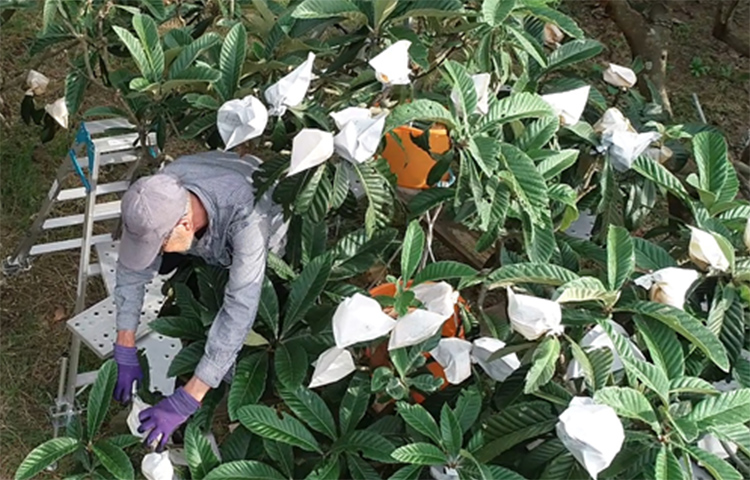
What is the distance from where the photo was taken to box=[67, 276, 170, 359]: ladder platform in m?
2.52

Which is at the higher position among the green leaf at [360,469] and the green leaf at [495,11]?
the green leaf at [495,11]

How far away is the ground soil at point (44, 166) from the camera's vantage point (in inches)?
A: 113

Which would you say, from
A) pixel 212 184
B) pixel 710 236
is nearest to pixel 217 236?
pixel 212 184

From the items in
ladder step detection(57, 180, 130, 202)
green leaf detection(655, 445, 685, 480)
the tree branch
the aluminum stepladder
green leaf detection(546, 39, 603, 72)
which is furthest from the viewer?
the tree branch

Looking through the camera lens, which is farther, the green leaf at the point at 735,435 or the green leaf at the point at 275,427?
the green leaf at the point at 275,427

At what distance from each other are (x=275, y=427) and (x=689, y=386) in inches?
32.0

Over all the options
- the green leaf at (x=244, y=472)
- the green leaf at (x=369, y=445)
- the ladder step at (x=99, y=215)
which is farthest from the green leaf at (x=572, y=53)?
the ladder step at (x=99, y=215)

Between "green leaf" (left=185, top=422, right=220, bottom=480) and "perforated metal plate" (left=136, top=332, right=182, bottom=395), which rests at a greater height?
"green leaf" (left=185, top=422, right=220, bottom=480)

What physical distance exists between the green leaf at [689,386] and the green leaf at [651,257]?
35 centimetres

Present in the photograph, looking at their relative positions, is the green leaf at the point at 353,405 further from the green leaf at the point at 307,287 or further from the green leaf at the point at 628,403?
the green leaf at the point at 628,403

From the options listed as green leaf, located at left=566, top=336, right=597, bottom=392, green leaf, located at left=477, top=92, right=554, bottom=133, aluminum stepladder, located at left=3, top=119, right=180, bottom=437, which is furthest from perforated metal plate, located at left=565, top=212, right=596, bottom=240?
aluminum stepladder, located at left=3, top=119, right=180, bottom=437

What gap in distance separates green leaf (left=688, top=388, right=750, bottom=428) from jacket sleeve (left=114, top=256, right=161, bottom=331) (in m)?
1.31

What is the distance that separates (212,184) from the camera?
204cm

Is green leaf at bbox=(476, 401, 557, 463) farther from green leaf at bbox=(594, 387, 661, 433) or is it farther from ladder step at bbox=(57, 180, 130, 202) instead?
ladder step at bbox=(57, 180, 130, 202)
